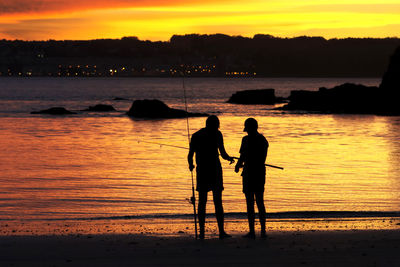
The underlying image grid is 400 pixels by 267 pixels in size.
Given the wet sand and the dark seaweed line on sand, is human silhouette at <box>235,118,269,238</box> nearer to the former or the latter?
the wet sand

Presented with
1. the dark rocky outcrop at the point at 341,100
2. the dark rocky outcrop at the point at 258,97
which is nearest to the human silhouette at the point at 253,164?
the dark rocky outcrop at the point at 341,100

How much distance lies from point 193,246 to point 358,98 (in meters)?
72.0

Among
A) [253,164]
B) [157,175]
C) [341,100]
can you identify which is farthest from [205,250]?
[341,100]

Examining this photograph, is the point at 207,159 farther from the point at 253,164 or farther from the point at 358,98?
the point at 358,98

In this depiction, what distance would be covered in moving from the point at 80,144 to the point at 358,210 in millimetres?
24747

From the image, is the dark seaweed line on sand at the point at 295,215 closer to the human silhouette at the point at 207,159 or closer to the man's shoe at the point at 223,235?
the man's shoe at the point at 223,235

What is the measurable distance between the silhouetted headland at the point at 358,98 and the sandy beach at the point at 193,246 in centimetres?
6442

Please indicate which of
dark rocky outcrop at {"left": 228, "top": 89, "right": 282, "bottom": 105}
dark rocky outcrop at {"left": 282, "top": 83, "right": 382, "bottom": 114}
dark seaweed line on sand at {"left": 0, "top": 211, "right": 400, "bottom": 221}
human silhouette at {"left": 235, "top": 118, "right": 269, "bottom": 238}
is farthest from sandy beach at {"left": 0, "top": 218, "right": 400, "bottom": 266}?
dark rocky outcrop at {"left": 228, "top": 89, "right": 282, "bottom": 105}

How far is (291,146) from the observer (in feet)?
118

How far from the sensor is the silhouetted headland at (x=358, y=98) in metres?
73.6

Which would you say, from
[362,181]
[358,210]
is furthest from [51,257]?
[362,181]

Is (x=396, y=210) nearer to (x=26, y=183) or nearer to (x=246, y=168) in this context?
(x=246, y=168)

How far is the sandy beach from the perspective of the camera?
27.3ft

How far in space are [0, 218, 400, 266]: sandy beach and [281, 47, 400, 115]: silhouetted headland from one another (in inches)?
2536
